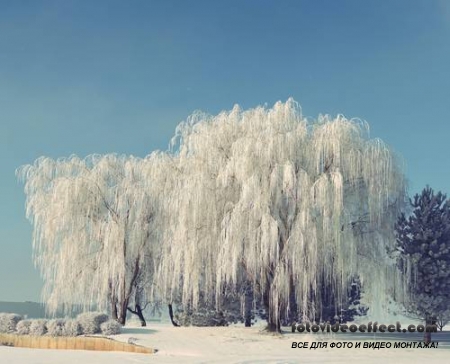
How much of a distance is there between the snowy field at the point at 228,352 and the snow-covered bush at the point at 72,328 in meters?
1.39

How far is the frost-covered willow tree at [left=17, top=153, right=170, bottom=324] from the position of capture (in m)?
24.1

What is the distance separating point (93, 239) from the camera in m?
24.9

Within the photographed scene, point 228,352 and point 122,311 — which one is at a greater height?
point 122,311

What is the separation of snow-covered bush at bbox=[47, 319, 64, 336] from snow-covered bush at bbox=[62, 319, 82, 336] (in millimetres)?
106

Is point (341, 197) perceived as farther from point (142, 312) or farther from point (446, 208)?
point (142, 312)

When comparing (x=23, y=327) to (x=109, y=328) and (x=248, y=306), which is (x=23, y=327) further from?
(x=248, y=306)

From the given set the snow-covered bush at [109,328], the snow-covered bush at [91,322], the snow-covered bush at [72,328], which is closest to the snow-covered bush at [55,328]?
the snow-covered bush at [72,328]

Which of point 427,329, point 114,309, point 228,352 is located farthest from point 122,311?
point 427,329

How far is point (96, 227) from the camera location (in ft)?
81.5

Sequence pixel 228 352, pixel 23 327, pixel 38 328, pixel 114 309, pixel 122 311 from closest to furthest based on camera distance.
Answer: pixel 228 352 → pixel 38 328 → pixel 23 327 → pixel 122 311 → pixel 114 309

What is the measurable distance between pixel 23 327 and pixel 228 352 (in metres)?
7.34

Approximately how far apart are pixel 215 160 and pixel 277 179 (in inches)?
111

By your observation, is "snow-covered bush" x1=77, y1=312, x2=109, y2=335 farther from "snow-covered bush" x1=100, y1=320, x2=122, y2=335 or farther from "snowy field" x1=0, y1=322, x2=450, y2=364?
"snowy field" x1=0, y1=322, x2=450, y2=364

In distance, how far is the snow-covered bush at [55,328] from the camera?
60.3ft
